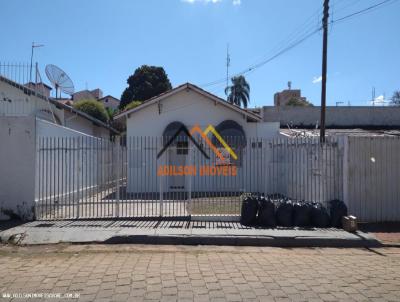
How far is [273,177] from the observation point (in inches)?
586

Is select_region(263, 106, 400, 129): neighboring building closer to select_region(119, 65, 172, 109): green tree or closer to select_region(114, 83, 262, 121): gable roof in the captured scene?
select_region(114, 83, 262, 121): gable roof

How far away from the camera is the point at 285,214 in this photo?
10508 mm

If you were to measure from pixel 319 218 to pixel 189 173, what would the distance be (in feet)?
11.6

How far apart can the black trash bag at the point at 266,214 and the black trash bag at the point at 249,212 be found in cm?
12

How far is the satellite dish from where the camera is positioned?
14242 millimetres

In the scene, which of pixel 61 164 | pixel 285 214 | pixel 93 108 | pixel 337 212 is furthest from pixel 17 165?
pixel 93 108

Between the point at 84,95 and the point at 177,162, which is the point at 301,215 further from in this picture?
the point at 84,95

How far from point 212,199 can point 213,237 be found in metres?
4.64

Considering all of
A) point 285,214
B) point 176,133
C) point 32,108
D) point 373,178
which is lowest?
point 285,214

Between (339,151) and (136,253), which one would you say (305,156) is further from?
(136,253)

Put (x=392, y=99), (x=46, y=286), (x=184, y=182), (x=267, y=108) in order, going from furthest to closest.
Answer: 1. (x=392, y=99)
2. (x=267, y=108)
3. (x=184, y=182)
4. (x=46, y=286)

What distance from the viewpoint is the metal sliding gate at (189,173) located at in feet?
37.2

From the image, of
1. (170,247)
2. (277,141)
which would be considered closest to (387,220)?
(277,141)

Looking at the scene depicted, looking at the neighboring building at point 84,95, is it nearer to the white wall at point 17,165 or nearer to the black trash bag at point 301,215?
the white wall at point 17,165
